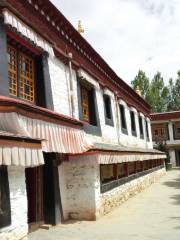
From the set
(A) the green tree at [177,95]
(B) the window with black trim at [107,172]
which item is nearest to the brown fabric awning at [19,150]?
(B) the window with black trim at [107,172]

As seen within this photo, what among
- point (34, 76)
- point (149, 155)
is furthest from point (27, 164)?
point (149, 155)

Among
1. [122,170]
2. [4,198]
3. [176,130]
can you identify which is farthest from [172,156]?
[4,198]

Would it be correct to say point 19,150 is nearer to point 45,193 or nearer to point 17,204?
point 17,204

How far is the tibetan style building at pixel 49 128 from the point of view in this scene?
588 centimetres

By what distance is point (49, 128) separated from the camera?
23.6 feet

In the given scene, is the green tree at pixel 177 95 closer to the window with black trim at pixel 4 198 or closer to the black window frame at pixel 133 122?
the black window frame at pixel 133 122

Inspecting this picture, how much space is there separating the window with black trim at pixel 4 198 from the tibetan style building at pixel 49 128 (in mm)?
17

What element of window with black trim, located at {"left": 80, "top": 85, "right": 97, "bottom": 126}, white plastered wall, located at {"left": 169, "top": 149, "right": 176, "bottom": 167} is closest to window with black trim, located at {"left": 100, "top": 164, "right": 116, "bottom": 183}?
window with black trim, located at {"left": 80, "top": 85, "right": 97, "bottom": 126}

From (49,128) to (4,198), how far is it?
77.0 inches

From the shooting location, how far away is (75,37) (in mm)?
11719

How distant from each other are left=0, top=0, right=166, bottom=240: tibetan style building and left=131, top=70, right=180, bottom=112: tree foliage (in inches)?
1609

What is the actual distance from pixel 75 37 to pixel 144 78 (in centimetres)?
4392

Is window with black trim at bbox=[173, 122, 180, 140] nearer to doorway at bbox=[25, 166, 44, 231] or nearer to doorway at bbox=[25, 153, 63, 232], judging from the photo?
doorway at bbox=[25, 153, 63, 232]

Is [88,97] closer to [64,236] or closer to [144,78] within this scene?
[64,236]
